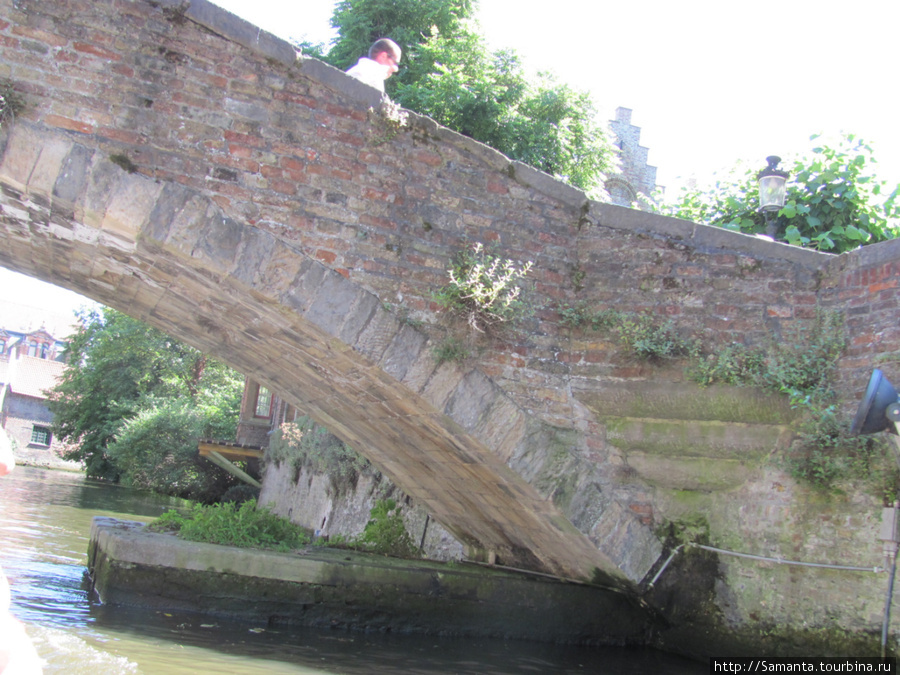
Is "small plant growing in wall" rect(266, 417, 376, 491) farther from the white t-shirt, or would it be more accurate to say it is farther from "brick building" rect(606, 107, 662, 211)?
"brick building" rect(606, 107, 662, 211)

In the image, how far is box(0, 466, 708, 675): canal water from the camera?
433 centimetres

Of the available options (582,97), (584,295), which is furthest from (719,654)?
(582,97)

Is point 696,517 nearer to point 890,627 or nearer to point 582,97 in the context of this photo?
point 890,627

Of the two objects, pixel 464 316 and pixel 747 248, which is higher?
pixel 747 248

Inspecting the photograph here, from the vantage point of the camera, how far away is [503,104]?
1170 cm

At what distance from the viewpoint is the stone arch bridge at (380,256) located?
15.2 ft

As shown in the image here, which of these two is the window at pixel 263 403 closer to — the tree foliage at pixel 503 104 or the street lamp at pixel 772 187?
the tree foliage at pixel 503 104

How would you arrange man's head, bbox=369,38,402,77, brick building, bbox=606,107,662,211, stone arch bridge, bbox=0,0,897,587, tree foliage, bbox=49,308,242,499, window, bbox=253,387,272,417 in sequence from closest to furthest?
stone arch bridge, bbox=0,0,897,587 < man's head, bbox=369,38,402,77 < window, bbox=253,387,272,417 < tree foliage, bbox=49,308,242,499 < brick building, bbox=606,107,662,211

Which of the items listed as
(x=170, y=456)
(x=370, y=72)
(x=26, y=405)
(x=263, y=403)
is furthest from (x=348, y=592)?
(x=26, y=405)

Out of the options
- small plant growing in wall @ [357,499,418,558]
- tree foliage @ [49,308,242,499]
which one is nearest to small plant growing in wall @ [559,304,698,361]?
small plant growing in wall @ [357,499,418,558]

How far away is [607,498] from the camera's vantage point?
5.49m

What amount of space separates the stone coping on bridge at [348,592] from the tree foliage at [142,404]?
16.4m

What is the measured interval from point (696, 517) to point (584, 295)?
1762mm

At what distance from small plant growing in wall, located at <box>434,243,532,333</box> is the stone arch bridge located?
110 mm
